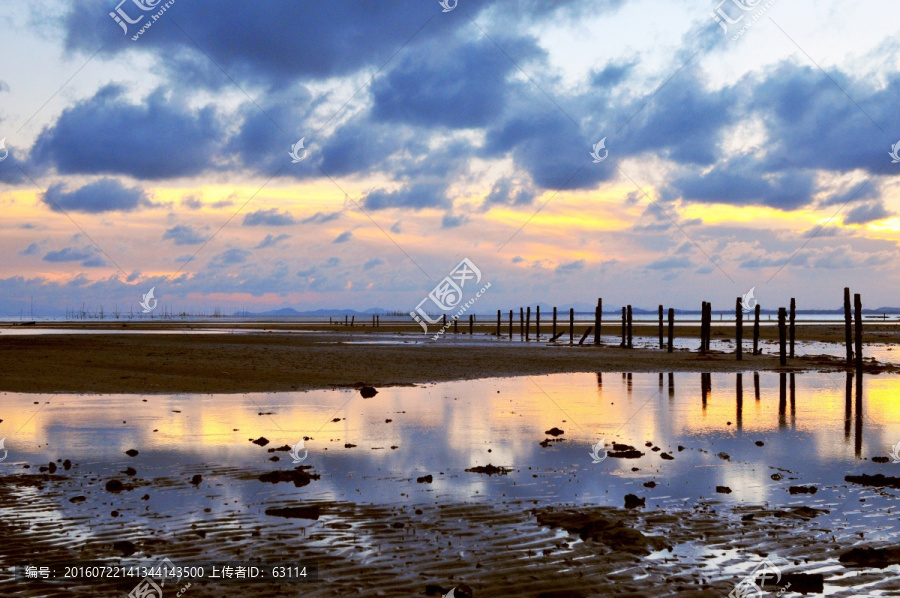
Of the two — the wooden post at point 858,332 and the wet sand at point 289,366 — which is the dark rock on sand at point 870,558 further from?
the wooden post at point 858,332

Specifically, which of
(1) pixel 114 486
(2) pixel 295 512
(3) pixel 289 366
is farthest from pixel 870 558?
(3) pixel 289 366

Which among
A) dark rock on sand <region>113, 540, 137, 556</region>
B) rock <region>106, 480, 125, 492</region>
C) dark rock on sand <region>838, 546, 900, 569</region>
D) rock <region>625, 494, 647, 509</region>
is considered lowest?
dark rock on sand <region>838, 546, 900, 569</region>

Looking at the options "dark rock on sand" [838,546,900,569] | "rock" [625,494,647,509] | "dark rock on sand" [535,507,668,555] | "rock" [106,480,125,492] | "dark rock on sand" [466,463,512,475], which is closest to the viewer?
"dark rock on sand" [838,546,900,569]

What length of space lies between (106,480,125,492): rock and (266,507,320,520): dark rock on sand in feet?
8.07

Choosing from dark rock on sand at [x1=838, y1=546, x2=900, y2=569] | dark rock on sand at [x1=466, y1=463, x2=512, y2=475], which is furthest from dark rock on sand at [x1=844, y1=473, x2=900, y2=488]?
dark rock on sand at [x1=466, y1=463, x2=512, y2=475]

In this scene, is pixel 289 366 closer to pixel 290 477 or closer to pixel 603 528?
pixel 290 477

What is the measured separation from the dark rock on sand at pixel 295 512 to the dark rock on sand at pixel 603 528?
108 inches

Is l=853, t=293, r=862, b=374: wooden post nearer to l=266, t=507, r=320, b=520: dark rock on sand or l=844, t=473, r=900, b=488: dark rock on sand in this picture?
l=844, t=473, r=900, b=488: dark rock on sand

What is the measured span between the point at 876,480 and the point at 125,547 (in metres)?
10.6

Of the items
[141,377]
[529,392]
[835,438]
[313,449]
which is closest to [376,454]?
[313,449]

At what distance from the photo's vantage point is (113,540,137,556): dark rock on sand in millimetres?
7336

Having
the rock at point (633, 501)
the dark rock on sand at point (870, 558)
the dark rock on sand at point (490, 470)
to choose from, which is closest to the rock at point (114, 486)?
the dark rock on sand at point (490, 470)

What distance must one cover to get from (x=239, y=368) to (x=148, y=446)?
54.7 ft

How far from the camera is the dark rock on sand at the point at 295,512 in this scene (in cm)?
878
